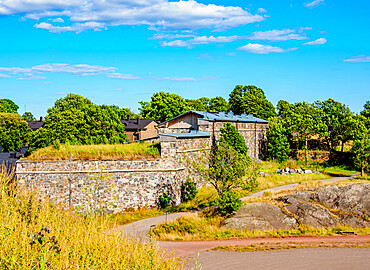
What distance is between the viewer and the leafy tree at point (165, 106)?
225 ft

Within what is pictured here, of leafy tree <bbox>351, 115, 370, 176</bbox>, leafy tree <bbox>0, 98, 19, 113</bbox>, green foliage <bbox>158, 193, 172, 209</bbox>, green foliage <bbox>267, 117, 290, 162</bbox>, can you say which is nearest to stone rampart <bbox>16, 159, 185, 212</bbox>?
green foliage <bbox>158, 193, 172, 209</bbox>

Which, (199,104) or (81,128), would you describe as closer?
(81,128)

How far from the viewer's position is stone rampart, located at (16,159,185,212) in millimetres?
23109

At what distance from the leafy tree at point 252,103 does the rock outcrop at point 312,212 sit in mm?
46329

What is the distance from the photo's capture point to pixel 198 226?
20031mm

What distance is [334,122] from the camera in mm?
46219

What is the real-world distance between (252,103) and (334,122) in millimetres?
28482

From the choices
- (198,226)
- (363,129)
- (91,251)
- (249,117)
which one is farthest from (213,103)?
(91,251)

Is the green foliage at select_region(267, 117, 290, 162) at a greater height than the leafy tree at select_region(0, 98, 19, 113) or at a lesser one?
lesser

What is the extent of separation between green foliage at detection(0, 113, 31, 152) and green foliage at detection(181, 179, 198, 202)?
39341mm

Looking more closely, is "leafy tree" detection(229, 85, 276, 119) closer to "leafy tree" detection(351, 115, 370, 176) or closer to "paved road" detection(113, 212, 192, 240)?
"leafy tree" detection(351, 115, 370, 176)

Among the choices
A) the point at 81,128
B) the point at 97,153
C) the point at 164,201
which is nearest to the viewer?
the point at 97,153

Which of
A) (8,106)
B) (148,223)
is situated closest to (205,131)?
(148,223)

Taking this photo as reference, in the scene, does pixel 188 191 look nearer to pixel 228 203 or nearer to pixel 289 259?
pixel 228 203
